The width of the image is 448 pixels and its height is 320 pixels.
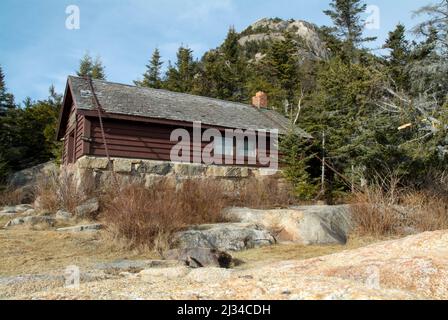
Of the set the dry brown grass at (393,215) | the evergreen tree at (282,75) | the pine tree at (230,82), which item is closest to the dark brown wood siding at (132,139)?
the dry brown grass at (393,215)

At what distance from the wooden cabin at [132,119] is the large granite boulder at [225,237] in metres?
6.66

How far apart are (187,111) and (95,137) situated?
410 centimetres

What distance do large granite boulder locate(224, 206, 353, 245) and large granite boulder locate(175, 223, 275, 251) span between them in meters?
0.56

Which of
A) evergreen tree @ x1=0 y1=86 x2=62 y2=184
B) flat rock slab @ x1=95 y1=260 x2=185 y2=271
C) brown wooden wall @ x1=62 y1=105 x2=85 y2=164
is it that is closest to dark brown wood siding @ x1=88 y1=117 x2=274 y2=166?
brown wooden wall @ x1=62 y1=105 x2=85 y2=164

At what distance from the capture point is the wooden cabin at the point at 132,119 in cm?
1490

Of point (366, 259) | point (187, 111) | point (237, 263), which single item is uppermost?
point (187, 111)

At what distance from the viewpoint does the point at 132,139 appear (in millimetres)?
15609

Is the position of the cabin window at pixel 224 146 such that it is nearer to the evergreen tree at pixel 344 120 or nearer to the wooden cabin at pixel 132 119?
the wooden cabin at pixel 132 119

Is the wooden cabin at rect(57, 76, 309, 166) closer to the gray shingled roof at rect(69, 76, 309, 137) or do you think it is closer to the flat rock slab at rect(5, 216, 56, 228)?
the gray shingled roof at rect(69, 76, 309, 137)

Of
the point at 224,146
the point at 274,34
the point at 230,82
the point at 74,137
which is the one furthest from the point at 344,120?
the point at 274,34

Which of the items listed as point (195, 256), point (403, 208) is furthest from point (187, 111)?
point (195, 256)
